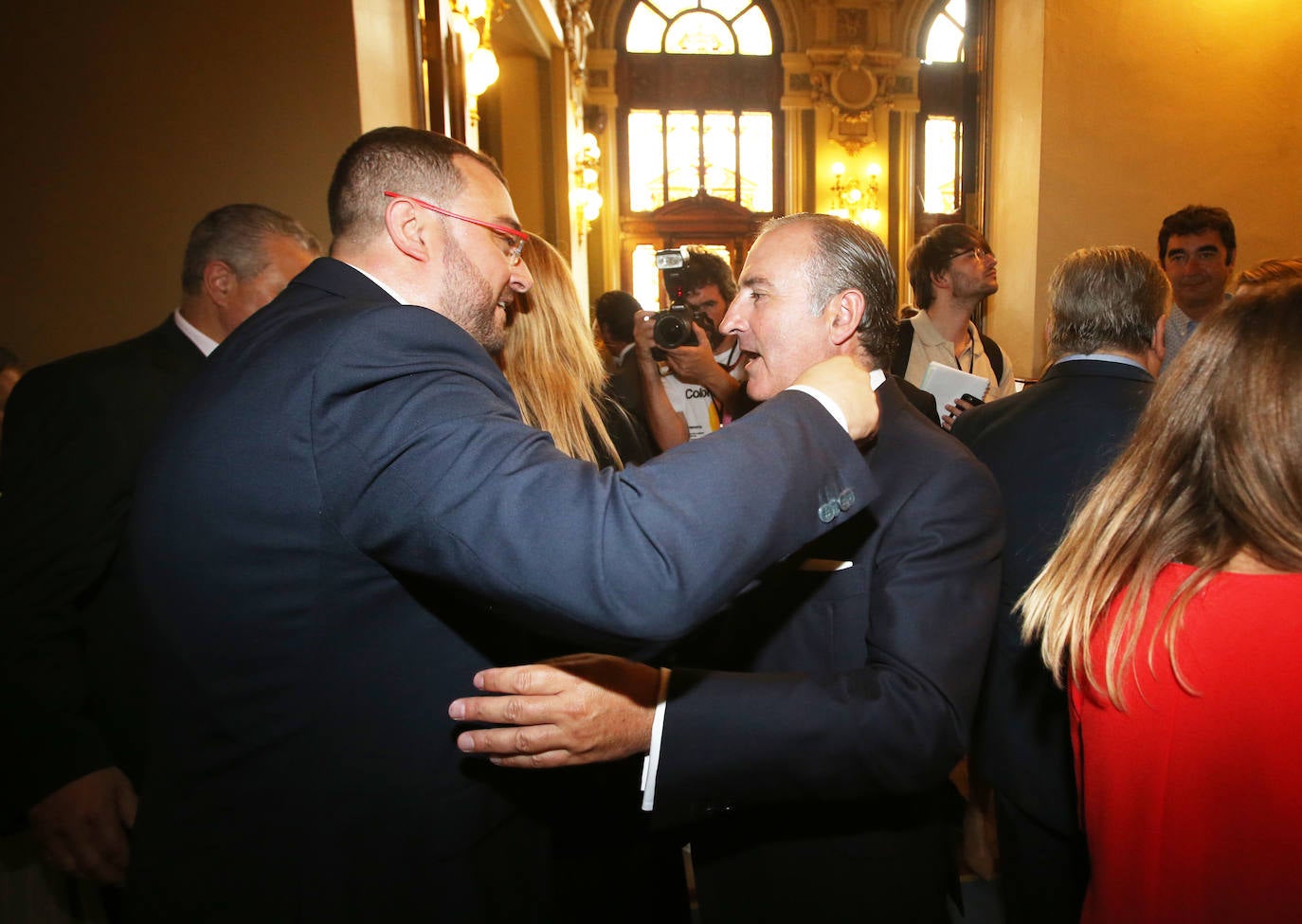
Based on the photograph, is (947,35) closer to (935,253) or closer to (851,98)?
(851,98)

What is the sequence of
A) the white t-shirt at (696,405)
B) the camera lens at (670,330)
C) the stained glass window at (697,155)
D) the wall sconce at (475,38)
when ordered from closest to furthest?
the camera lens at (670,330) → the white t-shirt at (696,405) → the wall sconce at (475,38) → the stained glass window at (697,155)

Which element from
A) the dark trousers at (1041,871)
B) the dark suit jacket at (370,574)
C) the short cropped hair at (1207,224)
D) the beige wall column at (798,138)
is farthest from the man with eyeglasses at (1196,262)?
the beige wall column at (798,138)

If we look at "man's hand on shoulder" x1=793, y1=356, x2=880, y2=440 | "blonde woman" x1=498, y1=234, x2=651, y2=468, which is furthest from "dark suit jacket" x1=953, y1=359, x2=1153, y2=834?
"man's hand on shoulder" x1=793, y1=356, x2=880, y2=440

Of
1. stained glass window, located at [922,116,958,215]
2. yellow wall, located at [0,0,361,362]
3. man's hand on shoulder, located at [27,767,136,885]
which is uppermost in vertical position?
stained glass window, located at [922,116,958,215]

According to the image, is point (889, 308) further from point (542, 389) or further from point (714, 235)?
point (714, 235)

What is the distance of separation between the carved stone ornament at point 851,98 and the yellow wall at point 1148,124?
1171 centimetres

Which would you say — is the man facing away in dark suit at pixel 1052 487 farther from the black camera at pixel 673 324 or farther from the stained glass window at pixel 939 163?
the stained glass window at pixel 939 163

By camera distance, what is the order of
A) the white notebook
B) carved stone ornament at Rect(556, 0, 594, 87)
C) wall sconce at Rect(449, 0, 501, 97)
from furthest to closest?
carved stone ornament at Rect(556, 0, 594, 87) < wall sconce at Rect(449, 0, 501, 97) < the white notebook

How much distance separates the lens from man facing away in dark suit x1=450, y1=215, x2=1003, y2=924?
3.67 ft

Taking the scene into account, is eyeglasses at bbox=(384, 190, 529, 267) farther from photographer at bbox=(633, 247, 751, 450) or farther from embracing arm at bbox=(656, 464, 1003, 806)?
photographer at bbox=(633, 247, 751, 450)

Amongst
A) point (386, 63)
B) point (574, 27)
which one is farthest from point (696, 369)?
point (574, 27)

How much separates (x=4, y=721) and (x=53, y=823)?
0.72 feet

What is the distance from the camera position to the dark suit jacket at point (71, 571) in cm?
154

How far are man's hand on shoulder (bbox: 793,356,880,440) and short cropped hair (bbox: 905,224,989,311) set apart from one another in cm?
256
